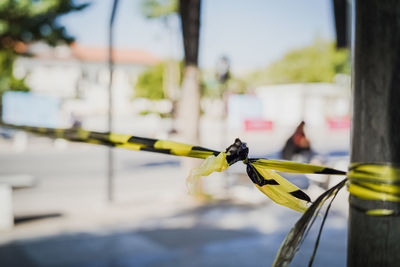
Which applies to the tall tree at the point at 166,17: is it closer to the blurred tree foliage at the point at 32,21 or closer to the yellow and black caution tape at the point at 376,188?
the blurred tree foliage at the point at 32,21

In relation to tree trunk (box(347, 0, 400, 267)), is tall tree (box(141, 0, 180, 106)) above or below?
above

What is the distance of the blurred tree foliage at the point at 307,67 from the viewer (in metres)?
65.9

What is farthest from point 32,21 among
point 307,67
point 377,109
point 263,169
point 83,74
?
point 307,67

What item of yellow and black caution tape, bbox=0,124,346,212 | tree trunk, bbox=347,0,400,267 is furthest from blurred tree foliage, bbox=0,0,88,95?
tree trunk, bbox=347,0,400,267

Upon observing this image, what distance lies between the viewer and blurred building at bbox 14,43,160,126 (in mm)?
59156

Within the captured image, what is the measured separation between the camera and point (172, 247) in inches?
208

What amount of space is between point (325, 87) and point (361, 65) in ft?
136

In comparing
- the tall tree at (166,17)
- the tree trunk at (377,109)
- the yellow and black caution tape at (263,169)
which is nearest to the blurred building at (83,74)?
the tall tree at (166,17)

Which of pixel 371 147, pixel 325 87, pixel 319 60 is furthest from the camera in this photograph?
pixel 319 60

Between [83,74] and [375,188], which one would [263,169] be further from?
[83,74]

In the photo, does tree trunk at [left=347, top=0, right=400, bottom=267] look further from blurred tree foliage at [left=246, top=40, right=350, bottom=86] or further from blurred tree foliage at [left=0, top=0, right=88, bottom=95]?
blurred tree foliage at [left=246, top=40, right=350, bottom=86]

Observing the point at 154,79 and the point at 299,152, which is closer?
the point at 299,152

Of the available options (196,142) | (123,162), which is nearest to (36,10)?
(123,162)

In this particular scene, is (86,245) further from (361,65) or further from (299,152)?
(299,152)
